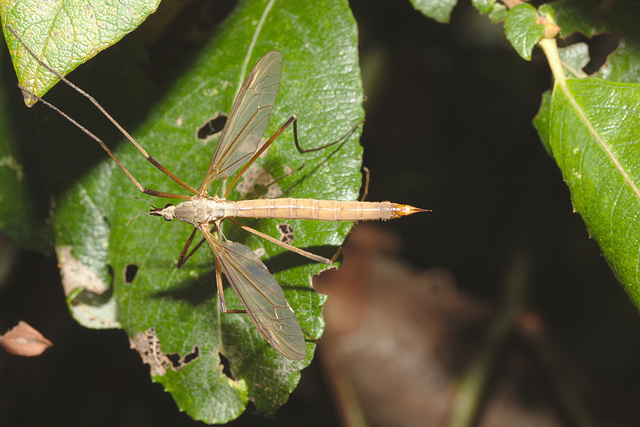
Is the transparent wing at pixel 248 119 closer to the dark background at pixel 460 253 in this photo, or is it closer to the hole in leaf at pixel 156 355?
the hole in leaf at pixel 156 355

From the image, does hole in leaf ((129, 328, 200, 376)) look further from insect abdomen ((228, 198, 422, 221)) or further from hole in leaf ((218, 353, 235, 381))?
insect abdomen ((228, 198, 422, 221))

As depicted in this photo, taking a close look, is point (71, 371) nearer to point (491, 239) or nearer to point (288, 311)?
point (288, 311)

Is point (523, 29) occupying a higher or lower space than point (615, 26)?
higher

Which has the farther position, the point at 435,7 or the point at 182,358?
the point at 182,358

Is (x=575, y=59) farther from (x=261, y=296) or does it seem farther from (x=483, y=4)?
(x=261, y=296)

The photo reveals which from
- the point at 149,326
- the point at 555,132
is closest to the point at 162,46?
the point at 149,326

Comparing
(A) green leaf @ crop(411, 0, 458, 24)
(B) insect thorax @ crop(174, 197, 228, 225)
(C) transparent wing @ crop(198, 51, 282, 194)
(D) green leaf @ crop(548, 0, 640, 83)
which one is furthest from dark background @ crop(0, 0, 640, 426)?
(B) insect thorax @ crop(174, 197, 228, 225)

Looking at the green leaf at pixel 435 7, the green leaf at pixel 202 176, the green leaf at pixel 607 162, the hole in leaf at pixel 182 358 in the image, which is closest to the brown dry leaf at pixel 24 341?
the green leaf at pixel 202 176

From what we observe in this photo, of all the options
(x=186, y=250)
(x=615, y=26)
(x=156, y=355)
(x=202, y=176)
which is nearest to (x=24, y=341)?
(x=156, y=355)
